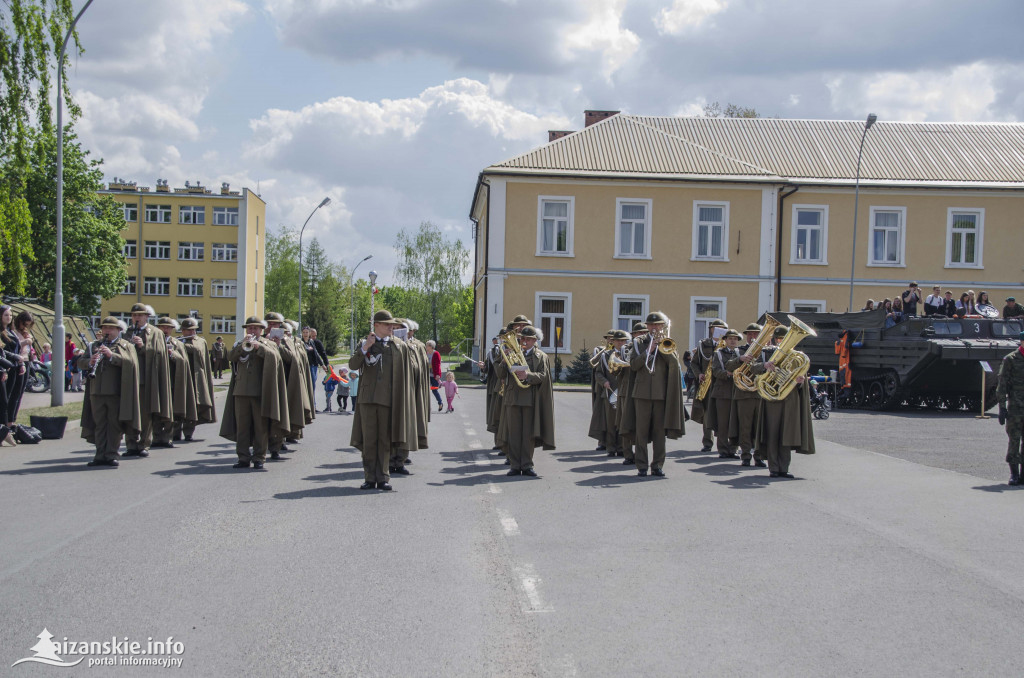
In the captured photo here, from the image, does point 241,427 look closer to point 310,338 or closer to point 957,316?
point 310,338

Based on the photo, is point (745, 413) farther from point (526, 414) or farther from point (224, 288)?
point (224, 288)

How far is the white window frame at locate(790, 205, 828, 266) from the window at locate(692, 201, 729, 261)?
269 cm

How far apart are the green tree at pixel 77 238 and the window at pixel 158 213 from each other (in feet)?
58.0

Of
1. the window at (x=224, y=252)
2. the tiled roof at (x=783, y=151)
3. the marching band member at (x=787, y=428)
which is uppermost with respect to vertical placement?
the tiled roof at (x=783, y=151)

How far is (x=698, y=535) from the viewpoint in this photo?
7785 millimetres

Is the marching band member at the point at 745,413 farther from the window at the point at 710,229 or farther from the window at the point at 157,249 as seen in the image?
the window at the point at 157,249

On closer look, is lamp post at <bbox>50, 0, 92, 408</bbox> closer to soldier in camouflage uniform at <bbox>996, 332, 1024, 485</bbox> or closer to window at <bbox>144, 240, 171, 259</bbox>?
soldier in camouflage uniform at <bbox>996, 332, 1024, 485</bbox>

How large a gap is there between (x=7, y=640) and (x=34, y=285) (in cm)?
4761

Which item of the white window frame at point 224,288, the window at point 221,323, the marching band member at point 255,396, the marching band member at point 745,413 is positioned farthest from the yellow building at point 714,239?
A: the white window frame at point 224,288

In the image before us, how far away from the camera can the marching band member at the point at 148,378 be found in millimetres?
12438

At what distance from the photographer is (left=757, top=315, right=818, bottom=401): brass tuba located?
11.5m

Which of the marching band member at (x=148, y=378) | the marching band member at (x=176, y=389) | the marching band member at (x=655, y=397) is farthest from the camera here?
the marching band member at (x=176, y=389)

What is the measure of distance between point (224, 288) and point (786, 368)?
64.6m

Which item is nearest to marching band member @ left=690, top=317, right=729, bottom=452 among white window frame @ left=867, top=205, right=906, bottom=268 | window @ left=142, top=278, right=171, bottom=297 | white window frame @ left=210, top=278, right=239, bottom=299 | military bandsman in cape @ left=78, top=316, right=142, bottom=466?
military bandsman in cape @ left=78, top=316, right=142, bottom=466
